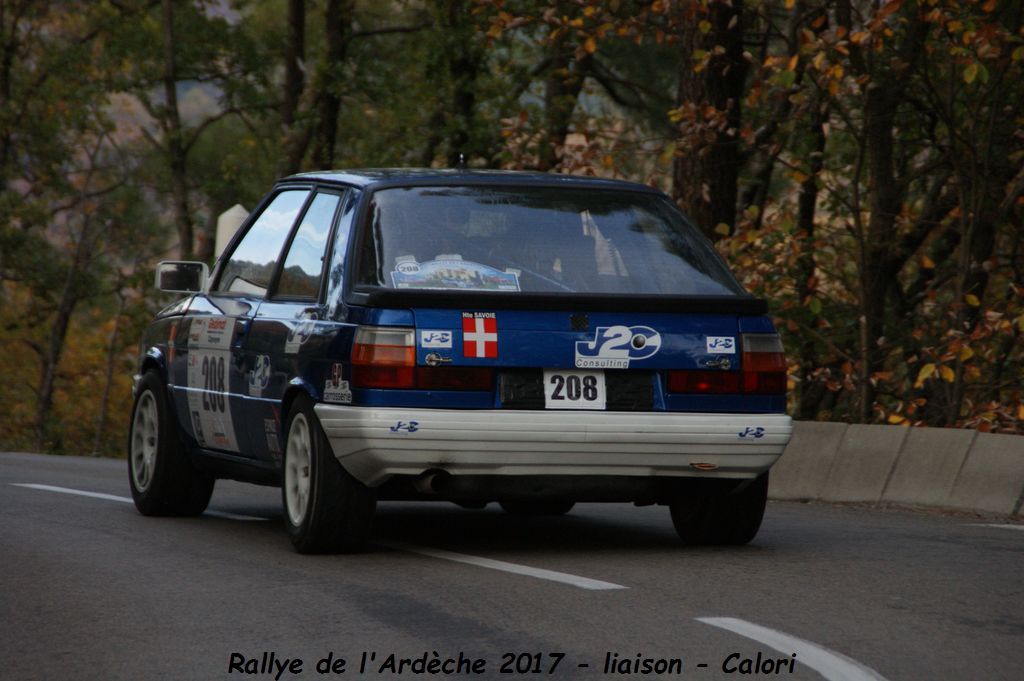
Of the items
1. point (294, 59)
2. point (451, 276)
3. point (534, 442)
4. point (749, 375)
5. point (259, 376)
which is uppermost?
point (294, 59)

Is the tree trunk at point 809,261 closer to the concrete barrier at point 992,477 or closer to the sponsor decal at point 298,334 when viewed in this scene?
the concrete barrier at point 992,477

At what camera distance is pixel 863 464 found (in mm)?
11742

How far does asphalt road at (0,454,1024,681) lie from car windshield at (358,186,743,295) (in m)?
1.23

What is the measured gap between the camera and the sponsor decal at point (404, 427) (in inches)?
291

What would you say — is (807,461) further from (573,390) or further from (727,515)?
(573,390)

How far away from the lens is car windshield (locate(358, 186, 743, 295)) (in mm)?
7812

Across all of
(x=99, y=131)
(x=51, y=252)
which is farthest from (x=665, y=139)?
(x=51, y=252)

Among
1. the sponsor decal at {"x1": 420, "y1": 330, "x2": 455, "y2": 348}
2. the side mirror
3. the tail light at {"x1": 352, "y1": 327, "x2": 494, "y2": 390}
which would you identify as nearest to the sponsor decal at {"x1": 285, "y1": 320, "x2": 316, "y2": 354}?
the tail light at {"x1": 352, "y1": 327, "x2": 494, "y2": 390}

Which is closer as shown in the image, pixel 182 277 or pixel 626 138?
pixel 182 277

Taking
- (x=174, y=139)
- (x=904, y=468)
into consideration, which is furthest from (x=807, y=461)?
(x=174, y=139)

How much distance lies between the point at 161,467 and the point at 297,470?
210 centimetres

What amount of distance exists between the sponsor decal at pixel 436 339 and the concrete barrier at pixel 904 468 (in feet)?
14.5

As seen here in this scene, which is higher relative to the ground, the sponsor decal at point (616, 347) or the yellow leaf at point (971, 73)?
the yellow leaf at point (971, 73)

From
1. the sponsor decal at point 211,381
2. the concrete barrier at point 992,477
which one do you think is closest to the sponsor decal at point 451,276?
the sponsor decal at point 211,381
